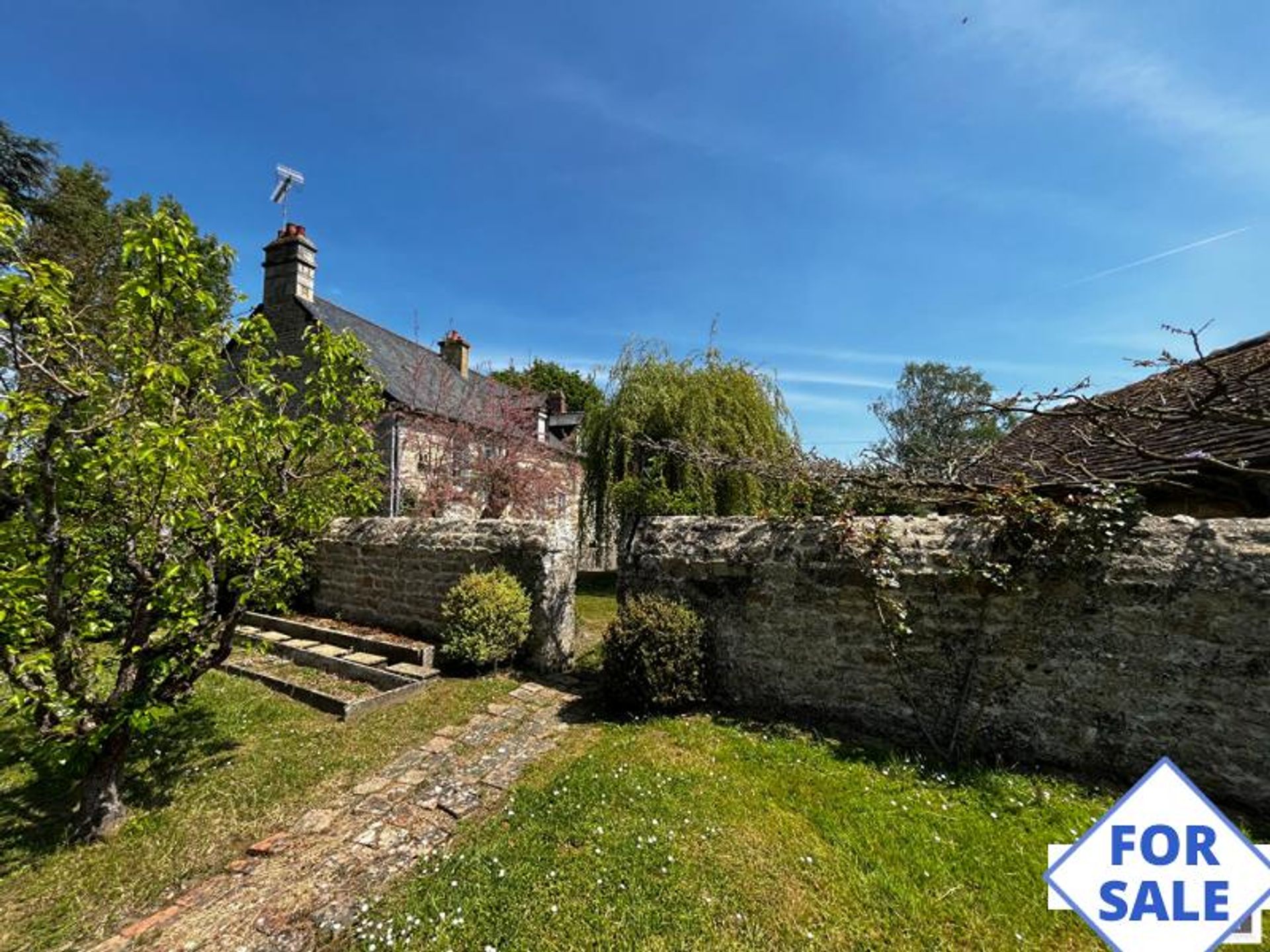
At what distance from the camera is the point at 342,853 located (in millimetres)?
3438

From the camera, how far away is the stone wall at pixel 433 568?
7.26m

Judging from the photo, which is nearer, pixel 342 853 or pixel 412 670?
pixel 342 853

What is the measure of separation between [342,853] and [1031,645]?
5404 mm

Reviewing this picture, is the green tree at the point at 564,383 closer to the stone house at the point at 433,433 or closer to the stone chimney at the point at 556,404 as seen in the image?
the stone chimney at the point at 556,404

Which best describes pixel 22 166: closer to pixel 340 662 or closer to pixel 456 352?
pixel 456 352

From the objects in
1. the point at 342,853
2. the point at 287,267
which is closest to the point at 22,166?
the point at 287,267

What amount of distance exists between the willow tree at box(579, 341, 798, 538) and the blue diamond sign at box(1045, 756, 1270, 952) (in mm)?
7552

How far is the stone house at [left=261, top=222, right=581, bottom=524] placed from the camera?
46.0 ft

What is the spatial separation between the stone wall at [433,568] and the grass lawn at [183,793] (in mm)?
1307

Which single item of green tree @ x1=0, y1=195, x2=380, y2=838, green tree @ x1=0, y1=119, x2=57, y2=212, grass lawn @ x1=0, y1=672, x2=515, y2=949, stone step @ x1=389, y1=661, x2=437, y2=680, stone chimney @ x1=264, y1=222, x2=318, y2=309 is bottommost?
grass lawn @ x1=0, y1=672, x2=515, y2=949

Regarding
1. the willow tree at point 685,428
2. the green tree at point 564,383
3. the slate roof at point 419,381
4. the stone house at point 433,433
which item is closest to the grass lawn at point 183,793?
the willow tree at point 685,428

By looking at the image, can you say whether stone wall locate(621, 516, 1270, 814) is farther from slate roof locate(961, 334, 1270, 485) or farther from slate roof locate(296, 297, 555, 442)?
slate roof locate(296, 297, 555, 442)

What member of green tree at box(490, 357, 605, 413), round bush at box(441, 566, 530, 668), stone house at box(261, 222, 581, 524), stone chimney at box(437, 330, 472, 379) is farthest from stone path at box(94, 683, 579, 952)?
green tree at box(490, 357, 605, 413)

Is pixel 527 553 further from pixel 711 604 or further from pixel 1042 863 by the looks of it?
pixel 1042 863
